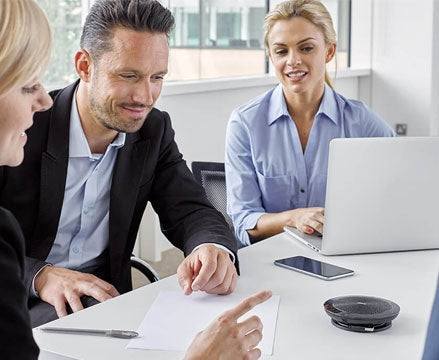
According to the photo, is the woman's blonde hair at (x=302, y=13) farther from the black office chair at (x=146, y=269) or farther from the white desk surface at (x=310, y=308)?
the black office chair at (x=146, y=269)

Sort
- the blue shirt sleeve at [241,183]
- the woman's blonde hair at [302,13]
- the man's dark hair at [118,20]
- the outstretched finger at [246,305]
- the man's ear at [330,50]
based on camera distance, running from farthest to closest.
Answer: the man's ear at [330,50], the woman's blonde hair at [302,13], the blue shirt sleeve at [241,183], the man's dark hair at [118,20], the outstretched finger at [246,305]

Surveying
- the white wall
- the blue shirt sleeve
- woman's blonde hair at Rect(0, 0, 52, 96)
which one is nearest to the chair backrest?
the blue shirt sleeve

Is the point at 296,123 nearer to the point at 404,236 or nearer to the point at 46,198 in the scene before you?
the point at 404,236

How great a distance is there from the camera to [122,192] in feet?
7.45

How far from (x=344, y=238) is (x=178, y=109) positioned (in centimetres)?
277

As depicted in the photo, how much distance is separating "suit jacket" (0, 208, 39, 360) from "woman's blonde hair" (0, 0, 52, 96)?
0.20m

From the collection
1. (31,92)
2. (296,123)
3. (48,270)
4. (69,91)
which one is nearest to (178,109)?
(296,123)

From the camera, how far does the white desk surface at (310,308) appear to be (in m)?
1.46

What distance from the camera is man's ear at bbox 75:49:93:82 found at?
2.25 meters

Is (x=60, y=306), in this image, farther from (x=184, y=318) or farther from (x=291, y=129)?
(x=291, y=129)

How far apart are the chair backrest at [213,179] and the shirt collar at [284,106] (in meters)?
0.28

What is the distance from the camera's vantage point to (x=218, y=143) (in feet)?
16.9

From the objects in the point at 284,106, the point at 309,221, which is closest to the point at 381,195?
the point at 309,221

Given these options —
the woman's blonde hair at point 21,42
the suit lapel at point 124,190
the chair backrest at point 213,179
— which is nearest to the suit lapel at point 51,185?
the suit lapel at point 124,190
